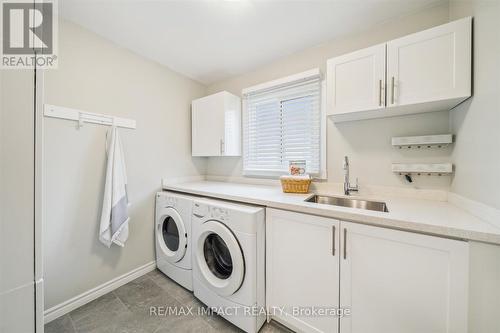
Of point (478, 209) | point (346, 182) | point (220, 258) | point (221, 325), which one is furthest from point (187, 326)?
point (478, 209)

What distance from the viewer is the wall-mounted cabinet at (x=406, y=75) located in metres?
1.07

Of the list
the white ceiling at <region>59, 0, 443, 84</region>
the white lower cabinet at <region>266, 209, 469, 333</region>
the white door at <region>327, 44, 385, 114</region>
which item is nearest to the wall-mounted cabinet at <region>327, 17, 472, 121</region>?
the white door at <region>327, 44, 385, 114</region>

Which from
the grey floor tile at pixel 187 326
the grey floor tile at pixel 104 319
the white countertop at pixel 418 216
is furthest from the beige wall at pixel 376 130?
the grey floor tile at pixel 104 319

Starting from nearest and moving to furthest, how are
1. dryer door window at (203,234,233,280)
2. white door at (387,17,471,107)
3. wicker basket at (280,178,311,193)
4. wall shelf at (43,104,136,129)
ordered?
white door at (387,17,471,107)
wall shelf at (43,104,136,129)
dryer door window at (203,234,233,280)
wicker basket at (280,178,311,193)

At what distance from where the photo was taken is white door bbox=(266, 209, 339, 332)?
1148 mm

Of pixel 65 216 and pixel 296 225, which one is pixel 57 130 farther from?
pixel 296 225

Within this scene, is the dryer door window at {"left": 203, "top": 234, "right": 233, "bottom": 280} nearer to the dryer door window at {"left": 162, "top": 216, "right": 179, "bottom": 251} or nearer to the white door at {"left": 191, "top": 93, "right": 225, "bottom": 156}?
the dryer door window at {"left": 162, "top": 216, "right": 179, "bottom": 251}

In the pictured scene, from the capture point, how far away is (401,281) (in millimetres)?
956

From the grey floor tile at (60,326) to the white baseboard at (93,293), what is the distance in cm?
4

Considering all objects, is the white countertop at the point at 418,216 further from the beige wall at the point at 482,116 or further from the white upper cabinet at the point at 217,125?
the white upper cabinet at the point at 217,125

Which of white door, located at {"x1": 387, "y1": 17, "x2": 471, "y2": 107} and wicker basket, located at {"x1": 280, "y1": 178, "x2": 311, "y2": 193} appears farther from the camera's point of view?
A: wicker basket, located at {"x1": 280, "y1": 178, "x2": 311, "y2": 193}

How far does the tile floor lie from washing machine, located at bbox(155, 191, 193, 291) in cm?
18

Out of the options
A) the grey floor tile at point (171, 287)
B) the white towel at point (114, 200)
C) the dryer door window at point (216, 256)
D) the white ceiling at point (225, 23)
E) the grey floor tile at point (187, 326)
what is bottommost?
the grey floor tile at point (187, 326)

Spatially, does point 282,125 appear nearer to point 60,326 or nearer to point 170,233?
point 170,233
